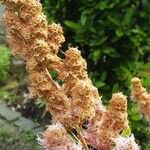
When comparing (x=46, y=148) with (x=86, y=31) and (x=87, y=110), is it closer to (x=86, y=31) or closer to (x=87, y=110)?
(x=87, y=110)

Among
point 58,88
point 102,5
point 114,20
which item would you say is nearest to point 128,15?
point 114,20

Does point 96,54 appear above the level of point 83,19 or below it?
below

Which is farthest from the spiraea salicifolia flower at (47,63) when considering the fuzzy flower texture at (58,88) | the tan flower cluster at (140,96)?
the tan flower cluster at (140,96)

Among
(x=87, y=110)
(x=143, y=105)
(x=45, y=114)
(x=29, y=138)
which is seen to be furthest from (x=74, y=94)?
(x=45, y=114)

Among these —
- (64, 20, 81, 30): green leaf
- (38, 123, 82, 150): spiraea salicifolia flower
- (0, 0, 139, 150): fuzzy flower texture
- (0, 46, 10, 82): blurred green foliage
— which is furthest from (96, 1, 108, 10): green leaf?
(38, 123, 82, 150): spiraea salicifolia flower

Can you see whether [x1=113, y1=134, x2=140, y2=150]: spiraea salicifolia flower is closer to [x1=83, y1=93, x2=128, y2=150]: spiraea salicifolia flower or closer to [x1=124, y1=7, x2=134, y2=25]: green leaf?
[x1=83, y1=93, x2=128, y2=150]: spiraea salicifolia flower

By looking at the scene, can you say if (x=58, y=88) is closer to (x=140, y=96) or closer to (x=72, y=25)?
(x=140, y=96)
